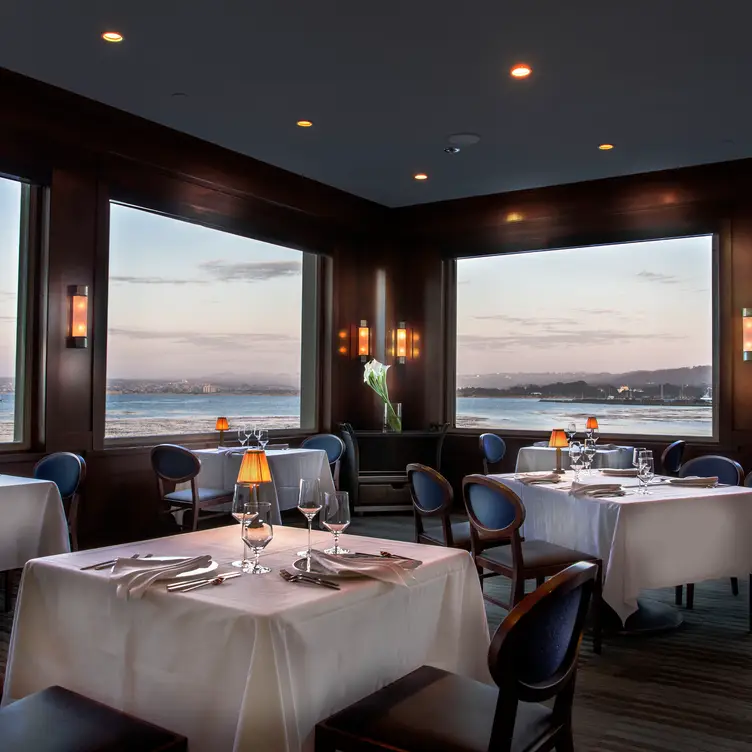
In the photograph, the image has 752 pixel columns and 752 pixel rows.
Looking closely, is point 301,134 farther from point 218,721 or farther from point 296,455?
point 218,721

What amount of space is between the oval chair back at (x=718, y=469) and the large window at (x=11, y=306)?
15.8ft

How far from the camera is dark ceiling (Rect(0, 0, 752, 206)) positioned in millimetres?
4613

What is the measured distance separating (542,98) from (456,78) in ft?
2.49

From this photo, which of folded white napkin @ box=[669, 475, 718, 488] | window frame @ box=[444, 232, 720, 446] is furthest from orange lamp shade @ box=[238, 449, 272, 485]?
window frame @ box=[444, 232, 720, 446]

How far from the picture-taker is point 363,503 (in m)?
8.13

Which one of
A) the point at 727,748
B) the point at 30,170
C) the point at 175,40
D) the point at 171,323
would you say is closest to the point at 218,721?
the point at 727,748

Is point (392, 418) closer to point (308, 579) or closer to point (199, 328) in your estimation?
point (199, 328)

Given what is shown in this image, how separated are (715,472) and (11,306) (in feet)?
16.9

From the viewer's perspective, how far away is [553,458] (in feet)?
23.0

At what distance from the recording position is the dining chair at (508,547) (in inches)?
145

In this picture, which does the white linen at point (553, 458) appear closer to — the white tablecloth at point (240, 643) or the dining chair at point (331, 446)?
the dining chair at point (331, 446)

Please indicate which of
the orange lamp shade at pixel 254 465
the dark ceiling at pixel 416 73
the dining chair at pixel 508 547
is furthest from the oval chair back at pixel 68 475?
the dark ceiling at pixel 416 73

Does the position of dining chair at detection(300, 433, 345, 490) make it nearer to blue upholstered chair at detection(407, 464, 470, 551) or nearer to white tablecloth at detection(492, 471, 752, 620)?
blue upholstered chair at detection(407, 464, 470, 551)

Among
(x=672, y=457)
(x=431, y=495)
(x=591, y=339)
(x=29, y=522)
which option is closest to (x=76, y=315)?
(x=29, y=522)
